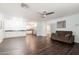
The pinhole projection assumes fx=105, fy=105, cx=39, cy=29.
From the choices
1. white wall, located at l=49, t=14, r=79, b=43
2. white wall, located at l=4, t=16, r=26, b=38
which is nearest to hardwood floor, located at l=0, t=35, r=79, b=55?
white wall, located at l=4, t=16, r=26, b=38

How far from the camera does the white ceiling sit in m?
2.69

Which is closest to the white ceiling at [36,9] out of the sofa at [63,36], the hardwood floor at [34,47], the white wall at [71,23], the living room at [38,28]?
the living room at [38,28]

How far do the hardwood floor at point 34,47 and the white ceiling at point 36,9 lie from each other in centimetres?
62

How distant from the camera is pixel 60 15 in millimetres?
2957

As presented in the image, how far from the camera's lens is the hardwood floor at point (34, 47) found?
2773mm

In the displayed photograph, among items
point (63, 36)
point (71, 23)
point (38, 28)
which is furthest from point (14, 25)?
point (71, 23)

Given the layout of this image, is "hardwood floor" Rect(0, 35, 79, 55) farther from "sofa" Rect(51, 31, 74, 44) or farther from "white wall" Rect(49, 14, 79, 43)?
"white wall" Rect(49, 14, 79, 43)

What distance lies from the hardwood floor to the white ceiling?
2.03 feet

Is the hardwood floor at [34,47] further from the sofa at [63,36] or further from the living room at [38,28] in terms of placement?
the sofa at [63,36]

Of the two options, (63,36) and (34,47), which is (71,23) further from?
(34,47)

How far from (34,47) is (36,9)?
1.04 m

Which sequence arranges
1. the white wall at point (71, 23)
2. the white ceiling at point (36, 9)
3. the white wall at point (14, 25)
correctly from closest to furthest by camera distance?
1. the white ceiling at point (36, 9)
2. the white wall at point (14, 25)
3. the white wall at point (71, 23)
